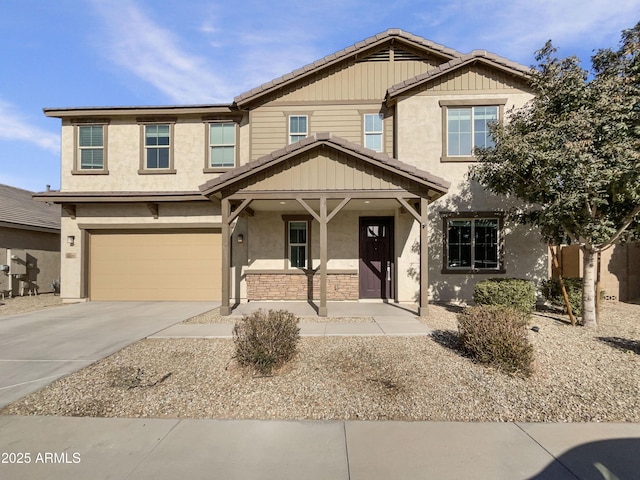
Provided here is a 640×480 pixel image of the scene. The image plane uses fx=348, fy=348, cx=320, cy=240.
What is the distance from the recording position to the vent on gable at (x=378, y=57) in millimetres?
11914

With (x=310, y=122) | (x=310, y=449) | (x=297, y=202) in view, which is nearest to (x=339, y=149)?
(x=297, y=202)

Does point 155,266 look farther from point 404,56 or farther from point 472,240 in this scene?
point 404,56

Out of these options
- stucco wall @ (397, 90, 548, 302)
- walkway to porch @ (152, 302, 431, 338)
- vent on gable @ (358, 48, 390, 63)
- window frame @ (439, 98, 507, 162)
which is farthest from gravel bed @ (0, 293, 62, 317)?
window frame @ (439, 98, 507, 162)

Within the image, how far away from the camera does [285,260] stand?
37.6 feet

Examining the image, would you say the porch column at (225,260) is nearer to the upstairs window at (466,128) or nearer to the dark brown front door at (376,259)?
the dark brown front door at (376,259)

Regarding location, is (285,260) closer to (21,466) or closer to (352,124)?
(352,124)

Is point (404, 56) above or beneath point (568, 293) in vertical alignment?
above

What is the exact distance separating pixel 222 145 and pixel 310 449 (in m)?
10.8

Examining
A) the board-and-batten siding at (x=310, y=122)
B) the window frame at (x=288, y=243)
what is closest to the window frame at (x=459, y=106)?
the board-and-batten siding at (x=310, y=122)

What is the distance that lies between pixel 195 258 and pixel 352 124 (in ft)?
23.1

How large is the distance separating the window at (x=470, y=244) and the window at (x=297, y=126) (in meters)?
5.55

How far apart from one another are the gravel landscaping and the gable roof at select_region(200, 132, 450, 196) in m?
4.10

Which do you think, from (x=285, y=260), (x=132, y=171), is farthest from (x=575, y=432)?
(x=132, y=171)

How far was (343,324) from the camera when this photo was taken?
7.86 metres
